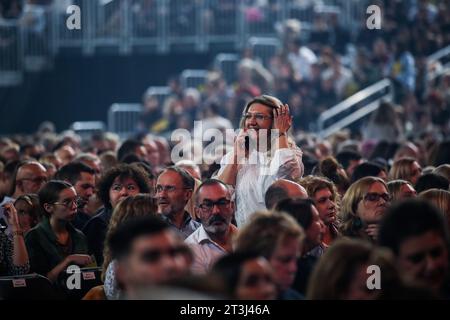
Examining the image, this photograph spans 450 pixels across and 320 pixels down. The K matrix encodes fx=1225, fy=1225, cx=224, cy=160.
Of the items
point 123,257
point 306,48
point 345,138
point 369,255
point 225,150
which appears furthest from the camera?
point 306,48

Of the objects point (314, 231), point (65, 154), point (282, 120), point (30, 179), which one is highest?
point (282, 120)

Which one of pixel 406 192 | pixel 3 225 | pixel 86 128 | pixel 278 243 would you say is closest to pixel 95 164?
pixel 3 225

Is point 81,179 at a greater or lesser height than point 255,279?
lesser

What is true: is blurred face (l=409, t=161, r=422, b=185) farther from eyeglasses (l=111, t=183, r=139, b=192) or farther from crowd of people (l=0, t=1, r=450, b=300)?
eyeglasses (l=111, t=183, r=139, b=192)

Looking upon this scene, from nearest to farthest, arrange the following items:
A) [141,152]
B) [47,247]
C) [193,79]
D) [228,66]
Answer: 1. [47,247]
2. [141,152]
3. [228,66]
4. [193,79]

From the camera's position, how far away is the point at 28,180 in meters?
11.5

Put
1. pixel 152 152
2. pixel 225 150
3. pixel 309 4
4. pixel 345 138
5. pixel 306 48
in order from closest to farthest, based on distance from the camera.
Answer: pixel 225 150, pixel 152 152, pixel 345 138, pixel 306 48, pixel 309 4

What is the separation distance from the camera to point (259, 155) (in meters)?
9.78

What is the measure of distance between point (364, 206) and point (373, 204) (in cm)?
8

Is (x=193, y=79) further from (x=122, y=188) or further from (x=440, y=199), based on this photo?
(x=440, y=199)

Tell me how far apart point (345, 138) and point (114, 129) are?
895 centimetres

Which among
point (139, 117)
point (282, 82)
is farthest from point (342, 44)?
point (139, 117)

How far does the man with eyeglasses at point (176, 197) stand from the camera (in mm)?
9586

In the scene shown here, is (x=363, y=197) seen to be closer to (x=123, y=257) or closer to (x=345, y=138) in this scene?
(x=123, y=257)
